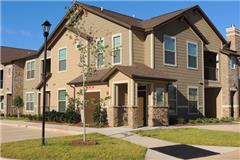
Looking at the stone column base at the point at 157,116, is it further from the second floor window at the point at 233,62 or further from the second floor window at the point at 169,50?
the second floor window at the point at 233,62

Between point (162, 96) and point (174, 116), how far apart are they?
340 centimetres

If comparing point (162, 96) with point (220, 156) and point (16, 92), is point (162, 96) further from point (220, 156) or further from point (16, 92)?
point (16, 92)

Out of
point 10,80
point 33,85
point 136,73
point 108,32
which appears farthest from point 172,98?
point 10,80

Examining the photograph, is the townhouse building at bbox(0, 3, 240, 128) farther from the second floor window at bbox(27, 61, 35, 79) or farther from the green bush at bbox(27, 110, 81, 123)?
the green bush at bbox(27, 110, 81, 123)

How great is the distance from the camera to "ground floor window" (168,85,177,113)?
80.2 feet

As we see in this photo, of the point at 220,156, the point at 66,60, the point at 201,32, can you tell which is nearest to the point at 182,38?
the point at 201,32

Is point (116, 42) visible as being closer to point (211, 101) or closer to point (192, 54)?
point (192, 54)

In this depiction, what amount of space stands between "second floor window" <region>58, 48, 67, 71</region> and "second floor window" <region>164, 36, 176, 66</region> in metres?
8.59

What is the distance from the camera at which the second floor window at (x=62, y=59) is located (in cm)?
2875

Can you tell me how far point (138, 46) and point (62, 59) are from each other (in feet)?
26.5

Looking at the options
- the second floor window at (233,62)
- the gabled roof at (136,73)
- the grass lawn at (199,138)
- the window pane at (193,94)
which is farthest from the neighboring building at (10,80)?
the grass lawn at (199,138)

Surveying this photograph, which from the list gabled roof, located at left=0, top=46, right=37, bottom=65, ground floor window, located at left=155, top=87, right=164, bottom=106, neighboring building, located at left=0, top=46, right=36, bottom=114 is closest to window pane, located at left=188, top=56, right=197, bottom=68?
ground floor window, located at left=155, top=87, right=164, bottom=106

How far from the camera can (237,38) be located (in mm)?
34625

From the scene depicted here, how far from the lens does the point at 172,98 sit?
24.7 metres
